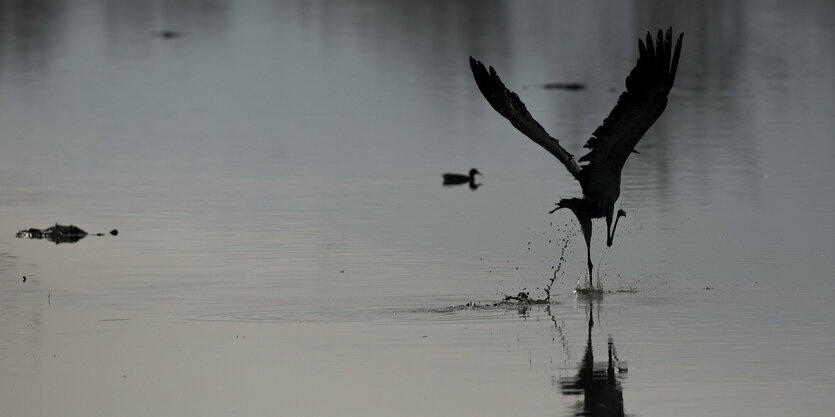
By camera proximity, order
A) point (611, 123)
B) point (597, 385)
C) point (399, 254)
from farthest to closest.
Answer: point (399, 254) → point (611, 123) → point (597, 385)

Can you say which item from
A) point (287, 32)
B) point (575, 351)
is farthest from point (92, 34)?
point (575, 351)

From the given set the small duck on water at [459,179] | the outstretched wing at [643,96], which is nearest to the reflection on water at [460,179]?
the small duck on water at [459,179]

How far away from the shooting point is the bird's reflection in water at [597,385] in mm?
11211

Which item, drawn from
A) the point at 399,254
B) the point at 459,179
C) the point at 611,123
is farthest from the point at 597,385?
the point at 459,179

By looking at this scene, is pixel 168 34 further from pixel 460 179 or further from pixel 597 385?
pixel 597 385

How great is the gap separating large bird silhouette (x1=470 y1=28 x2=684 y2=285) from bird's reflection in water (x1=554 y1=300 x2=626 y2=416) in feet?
9.95

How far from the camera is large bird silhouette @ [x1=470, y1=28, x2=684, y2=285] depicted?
1571 cm

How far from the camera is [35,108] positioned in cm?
3888

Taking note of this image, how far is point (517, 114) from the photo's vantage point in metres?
16.3

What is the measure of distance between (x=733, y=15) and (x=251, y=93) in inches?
1542

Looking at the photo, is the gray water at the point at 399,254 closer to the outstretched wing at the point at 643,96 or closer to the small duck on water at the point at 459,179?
the small duck on water at the point at 459,179

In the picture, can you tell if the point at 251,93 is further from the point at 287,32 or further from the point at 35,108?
the point at 287,32

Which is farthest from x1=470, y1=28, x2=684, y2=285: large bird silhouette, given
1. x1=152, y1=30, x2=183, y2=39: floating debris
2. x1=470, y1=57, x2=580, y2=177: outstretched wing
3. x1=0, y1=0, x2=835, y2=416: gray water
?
x1=152, y1=30, x2=183, y2=39: floating debris

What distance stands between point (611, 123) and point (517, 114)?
0.92 metres
